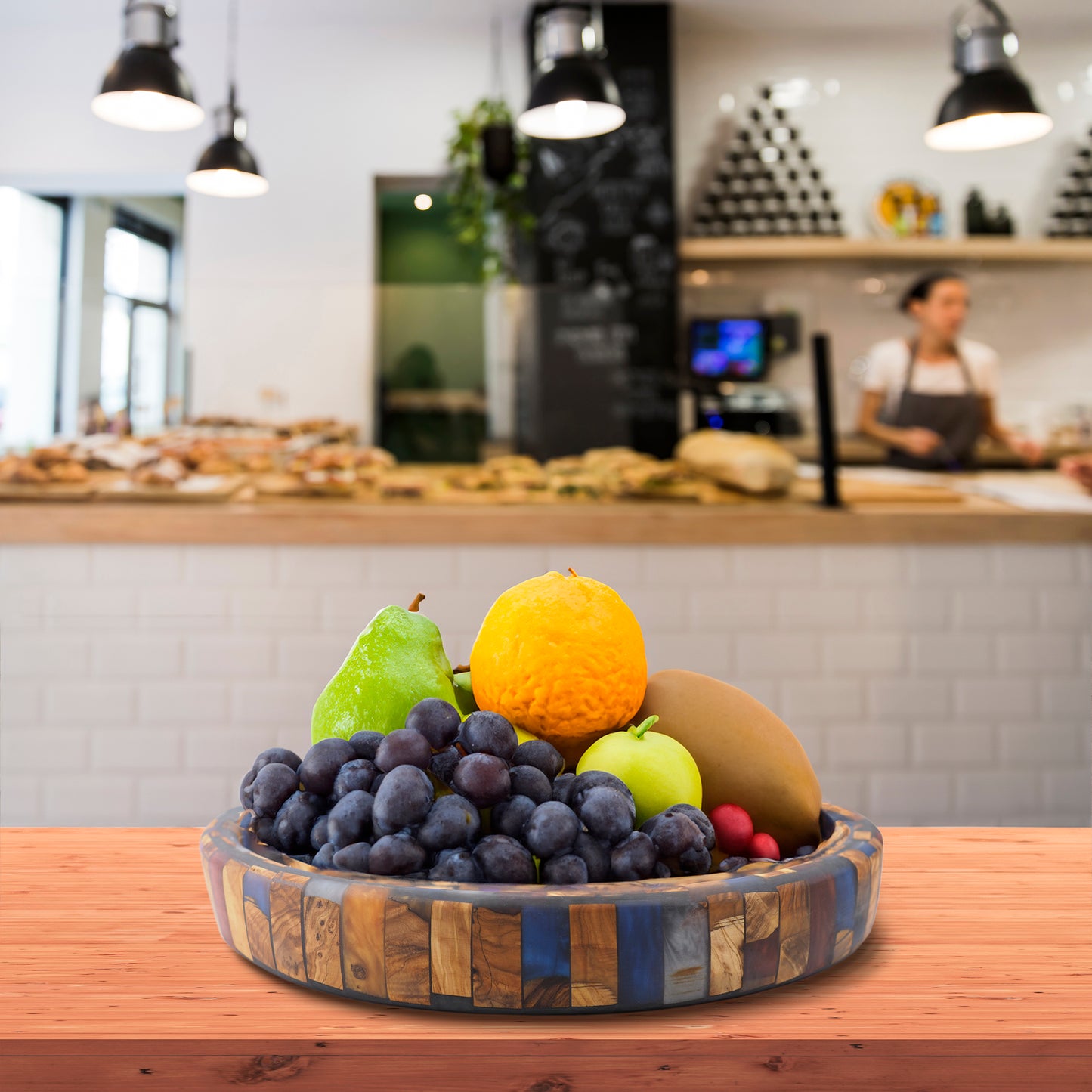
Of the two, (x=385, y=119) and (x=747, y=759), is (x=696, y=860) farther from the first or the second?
(x=385, y=119)

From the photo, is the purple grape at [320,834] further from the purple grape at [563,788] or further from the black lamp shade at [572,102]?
the black lamp shade at [572,102]

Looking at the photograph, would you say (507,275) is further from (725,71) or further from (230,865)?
(230,865)

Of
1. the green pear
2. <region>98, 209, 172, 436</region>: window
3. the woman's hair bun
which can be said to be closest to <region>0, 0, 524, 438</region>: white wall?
<region>98, 209, 172, 436</region>: window

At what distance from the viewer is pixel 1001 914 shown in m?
0.62

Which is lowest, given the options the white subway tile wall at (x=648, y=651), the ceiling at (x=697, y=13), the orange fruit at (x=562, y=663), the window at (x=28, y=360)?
the white subway tile wall at (x=648, y=651)

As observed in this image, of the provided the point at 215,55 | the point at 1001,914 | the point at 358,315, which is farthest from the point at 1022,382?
the point at 215,55

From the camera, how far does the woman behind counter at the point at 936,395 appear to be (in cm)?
258

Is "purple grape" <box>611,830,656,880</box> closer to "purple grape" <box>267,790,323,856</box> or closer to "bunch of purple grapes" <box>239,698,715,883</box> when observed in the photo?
"bunch of purple grapes" <box>239,698,715,883</box>

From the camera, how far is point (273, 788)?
0.54 m

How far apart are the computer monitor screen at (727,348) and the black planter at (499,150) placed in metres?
1.07

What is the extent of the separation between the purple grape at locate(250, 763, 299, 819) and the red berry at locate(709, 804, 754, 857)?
0.24 m

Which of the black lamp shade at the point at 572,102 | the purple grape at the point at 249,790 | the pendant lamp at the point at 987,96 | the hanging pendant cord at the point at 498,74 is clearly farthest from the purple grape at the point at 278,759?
the hanging pendant cord at the point at 498,74

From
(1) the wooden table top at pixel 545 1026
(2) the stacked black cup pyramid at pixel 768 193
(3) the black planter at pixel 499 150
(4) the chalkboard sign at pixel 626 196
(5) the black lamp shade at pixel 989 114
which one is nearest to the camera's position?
(1) the wooden table top at pixel 545 1026

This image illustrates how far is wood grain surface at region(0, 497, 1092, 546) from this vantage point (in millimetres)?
2250
